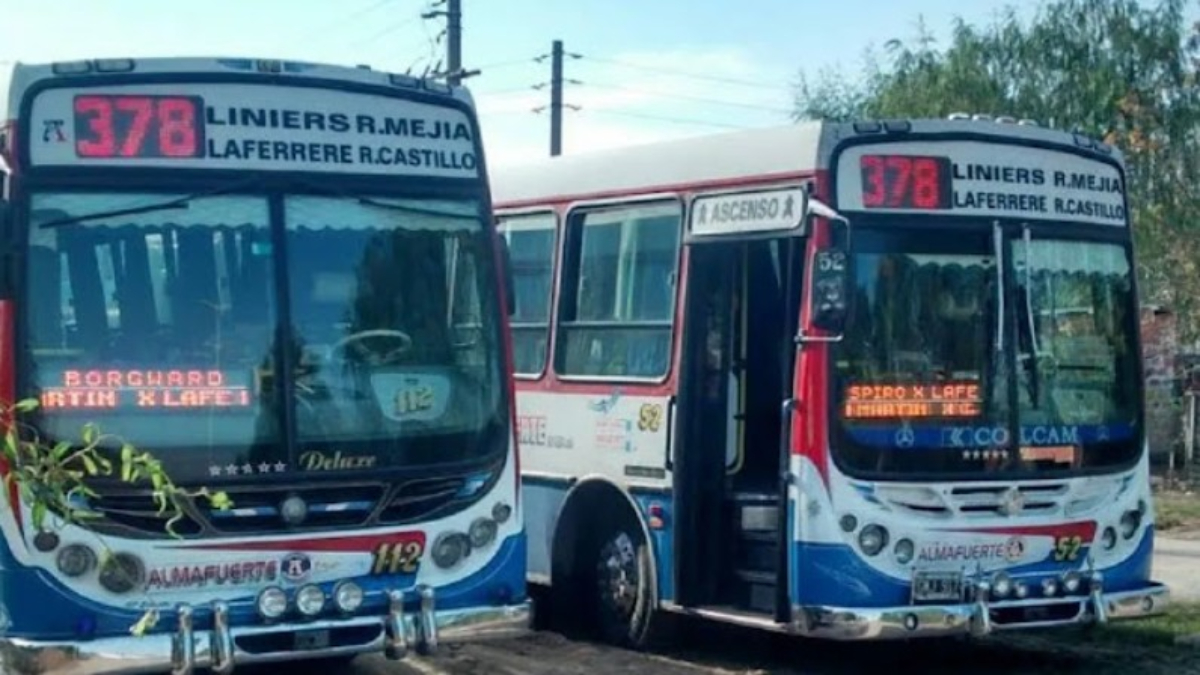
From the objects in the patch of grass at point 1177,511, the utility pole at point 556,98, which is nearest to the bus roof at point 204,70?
the patch of grass at point 1177,511

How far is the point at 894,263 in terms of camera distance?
10758 millimetres

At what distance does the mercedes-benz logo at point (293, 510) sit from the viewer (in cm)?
932

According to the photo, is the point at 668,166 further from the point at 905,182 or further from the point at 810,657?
the point at 810,657

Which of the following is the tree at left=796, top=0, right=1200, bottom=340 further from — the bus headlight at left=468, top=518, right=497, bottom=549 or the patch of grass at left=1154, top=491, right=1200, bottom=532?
the bus headlight at left=468, top=518, right=497, bottom=549

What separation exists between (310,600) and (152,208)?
195cm

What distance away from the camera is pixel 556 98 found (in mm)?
38906

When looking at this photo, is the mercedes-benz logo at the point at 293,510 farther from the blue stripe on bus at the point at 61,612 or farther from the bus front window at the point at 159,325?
the blue stripe on bus at the point at 61,612

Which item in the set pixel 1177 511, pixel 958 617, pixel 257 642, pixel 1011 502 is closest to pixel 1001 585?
pixel 958 617

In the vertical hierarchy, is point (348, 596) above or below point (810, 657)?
above

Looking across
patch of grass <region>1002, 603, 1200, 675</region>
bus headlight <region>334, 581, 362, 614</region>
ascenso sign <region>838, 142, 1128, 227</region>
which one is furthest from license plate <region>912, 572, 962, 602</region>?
bus headlight <region>334, 581, 362, 614</region>

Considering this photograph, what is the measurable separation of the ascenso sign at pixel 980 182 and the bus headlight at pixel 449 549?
2.70 metres

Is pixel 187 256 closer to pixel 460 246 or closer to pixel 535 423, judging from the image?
pixel 460 246

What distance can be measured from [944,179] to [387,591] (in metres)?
3.78

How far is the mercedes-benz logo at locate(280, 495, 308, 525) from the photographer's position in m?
9.32
